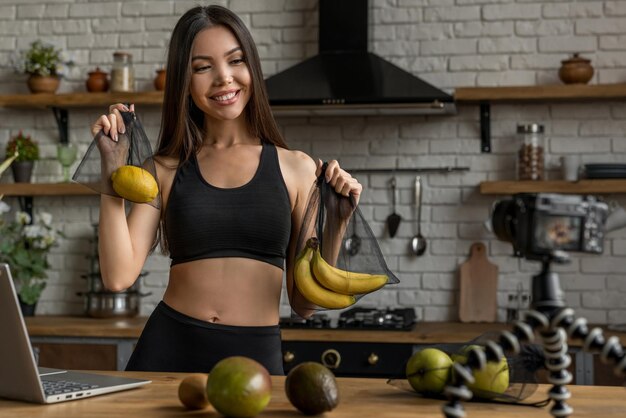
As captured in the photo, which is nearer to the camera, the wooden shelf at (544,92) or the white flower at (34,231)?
the wooden shelf at (544,92)

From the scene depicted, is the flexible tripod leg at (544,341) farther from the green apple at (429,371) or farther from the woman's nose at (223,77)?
the woman's nose at (223,77)

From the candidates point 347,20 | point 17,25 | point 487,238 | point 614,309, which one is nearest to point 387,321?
point 487,238

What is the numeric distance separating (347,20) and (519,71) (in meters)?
0.86

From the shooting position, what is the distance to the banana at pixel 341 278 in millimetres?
1998

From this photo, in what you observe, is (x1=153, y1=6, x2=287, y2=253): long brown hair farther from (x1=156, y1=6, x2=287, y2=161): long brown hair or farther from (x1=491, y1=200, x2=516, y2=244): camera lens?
(x1=491, y1=200, x2=516, y2=244): camera lens

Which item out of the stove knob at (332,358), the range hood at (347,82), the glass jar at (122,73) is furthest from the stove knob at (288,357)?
the glass jar at (122,73)

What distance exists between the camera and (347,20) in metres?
4.41

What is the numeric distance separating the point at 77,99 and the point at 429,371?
3408 mm

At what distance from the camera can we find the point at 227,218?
238cm

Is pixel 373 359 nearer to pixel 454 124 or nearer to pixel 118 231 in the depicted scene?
pixel 454 124

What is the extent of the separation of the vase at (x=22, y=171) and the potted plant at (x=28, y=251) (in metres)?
0.17

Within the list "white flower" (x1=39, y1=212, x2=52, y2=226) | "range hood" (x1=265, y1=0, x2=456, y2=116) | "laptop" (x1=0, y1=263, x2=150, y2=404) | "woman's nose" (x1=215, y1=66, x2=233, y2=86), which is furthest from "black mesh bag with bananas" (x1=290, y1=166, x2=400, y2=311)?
"white flower" (x1=39, y1=212, x2=52, y2=226)

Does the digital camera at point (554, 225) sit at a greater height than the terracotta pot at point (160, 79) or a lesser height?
lesser

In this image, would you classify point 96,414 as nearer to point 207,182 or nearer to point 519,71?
point 207,182
